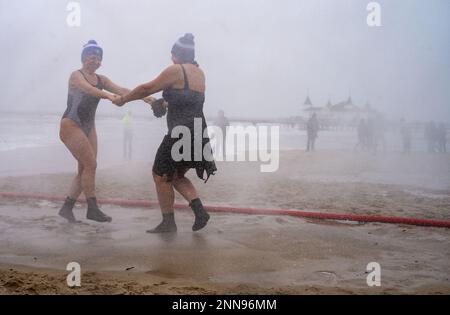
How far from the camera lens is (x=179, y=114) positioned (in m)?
3.87

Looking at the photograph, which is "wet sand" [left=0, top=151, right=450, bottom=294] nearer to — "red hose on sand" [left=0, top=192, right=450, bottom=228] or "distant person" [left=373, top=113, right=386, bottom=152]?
"red hose on sand" [left=0, top=192, right=450, bottom=228]

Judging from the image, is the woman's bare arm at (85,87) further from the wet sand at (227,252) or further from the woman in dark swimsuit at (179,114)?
the wet sand at (227,252)

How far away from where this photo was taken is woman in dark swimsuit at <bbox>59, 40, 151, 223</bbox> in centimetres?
425

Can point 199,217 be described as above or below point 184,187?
below

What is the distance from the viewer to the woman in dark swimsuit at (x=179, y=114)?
3807 mm

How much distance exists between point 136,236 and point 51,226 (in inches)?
39.7

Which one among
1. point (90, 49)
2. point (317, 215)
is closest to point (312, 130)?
point (317, 215)

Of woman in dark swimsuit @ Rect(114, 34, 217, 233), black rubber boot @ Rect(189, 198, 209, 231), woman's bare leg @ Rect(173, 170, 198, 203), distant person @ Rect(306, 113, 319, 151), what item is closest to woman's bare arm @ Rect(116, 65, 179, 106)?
Result: woman in dark swimsuit @ Rect(114, 34, 217, 233)

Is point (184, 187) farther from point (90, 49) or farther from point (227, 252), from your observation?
point (90, 49)

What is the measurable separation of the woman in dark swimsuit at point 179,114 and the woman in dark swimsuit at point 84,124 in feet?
2.06

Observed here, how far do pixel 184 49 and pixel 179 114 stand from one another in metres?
0.62
